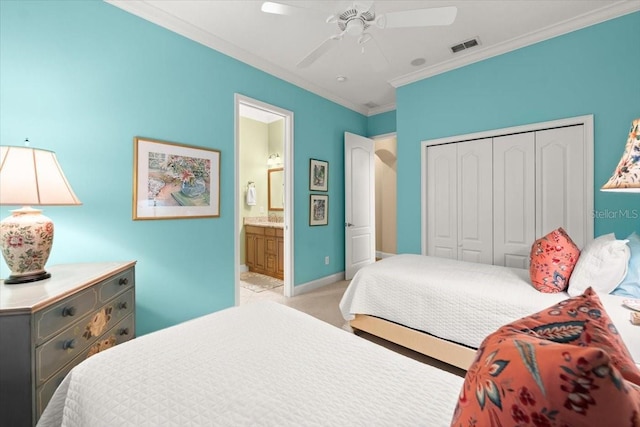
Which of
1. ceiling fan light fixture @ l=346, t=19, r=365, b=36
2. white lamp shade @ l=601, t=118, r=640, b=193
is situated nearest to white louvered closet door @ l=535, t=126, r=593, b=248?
white lamp shade @ l=601, t=118, r=640, b=193

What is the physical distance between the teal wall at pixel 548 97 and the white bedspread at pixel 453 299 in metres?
1.16

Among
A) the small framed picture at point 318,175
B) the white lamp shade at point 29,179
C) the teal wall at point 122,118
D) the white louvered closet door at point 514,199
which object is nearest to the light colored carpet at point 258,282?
the teal wall at point 122,118

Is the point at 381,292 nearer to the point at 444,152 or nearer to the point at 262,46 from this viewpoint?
the point at 444,152

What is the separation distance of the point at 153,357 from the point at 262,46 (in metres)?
3.00

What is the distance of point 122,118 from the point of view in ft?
7.35

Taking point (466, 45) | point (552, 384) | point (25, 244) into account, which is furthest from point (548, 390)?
point (466, 45)

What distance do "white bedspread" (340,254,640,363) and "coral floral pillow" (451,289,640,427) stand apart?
132 centimetres

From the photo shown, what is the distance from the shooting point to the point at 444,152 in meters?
3.45

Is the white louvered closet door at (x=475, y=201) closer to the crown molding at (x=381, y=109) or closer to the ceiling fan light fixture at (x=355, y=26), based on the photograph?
the crown molding at (x=381, y=109)

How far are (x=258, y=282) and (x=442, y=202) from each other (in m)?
2.93

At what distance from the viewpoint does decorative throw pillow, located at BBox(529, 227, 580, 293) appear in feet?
5.96

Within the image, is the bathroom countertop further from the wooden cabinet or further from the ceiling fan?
the ceiling fan

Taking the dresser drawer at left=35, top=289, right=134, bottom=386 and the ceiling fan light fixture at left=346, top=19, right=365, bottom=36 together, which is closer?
the dresser drawer at left=35, top=289, right=134, bottom=386

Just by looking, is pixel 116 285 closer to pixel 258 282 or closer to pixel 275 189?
pixel 258 282
